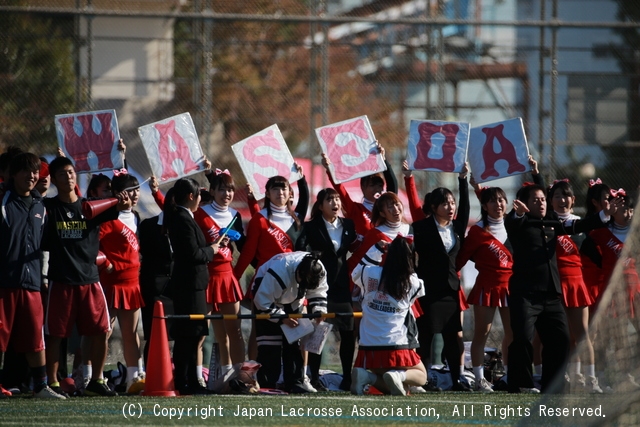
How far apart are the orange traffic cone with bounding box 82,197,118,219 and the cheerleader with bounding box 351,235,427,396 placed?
6.45ft

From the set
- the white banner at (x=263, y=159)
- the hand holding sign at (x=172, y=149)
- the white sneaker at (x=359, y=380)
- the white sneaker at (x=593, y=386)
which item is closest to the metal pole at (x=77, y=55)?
the hand holding sign at (x=172, y=149)

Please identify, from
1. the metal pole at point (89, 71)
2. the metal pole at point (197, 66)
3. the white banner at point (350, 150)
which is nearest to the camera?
the white banner at point (350, 150)

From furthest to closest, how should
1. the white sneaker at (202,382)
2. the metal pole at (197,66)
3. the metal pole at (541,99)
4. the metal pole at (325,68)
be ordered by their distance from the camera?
1. the metal pole at (541,99)
2. the metal pole at (197,66)
3. the metal pole at (325,68)
4. the white sneaker at (202,382)

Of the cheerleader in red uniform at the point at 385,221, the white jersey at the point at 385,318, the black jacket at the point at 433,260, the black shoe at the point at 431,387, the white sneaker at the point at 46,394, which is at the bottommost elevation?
the black shoe at the point at 431,387

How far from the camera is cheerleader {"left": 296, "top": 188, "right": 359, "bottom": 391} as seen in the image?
8477mm

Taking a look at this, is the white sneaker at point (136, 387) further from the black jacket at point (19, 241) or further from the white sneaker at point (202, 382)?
the black jacket at point (19, 241)

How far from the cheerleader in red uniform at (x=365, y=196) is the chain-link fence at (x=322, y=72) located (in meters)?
3.02

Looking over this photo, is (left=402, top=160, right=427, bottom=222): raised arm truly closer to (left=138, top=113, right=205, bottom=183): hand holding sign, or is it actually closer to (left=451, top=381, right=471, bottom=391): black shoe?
(left=451, top=381, right=471, bottom=391): black shoe

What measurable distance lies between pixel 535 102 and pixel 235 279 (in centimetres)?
716

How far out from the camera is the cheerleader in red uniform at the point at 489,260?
859cm

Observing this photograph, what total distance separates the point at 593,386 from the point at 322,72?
26.6 ft

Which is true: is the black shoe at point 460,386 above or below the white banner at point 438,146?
below

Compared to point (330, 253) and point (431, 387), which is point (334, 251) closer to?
point (330, 253)

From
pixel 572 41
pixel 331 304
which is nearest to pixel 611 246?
pixel 331 304
